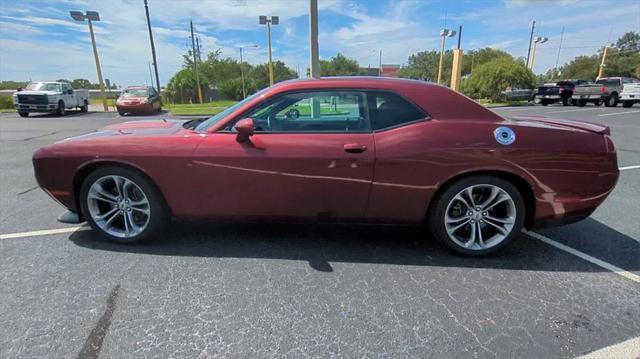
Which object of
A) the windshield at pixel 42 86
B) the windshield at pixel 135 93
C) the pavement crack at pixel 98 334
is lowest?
the pavement crack at pixel 98 334

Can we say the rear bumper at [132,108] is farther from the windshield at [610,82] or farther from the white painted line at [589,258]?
the windshield at [610,82]

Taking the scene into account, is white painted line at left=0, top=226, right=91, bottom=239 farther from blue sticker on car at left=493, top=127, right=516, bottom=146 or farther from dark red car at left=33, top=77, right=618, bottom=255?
blue sticker on car at left=493, top=127, right=516, bottom=146

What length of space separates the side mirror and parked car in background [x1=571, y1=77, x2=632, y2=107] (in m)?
26.5

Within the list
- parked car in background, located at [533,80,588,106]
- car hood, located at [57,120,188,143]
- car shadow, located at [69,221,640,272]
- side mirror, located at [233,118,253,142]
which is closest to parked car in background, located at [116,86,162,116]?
car hood, located at [57,120,188,143]

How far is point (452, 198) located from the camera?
2.71 m

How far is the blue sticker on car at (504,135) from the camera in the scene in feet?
8.48

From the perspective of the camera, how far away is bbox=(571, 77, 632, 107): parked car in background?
68.4 ft

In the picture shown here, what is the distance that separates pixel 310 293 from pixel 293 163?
999 mm

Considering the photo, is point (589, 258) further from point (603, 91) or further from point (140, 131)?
point (603, 91)

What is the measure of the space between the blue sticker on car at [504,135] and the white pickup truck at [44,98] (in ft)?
70.3

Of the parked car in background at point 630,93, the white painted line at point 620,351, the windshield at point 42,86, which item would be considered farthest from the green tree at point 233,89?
the white painted line at point 620,351

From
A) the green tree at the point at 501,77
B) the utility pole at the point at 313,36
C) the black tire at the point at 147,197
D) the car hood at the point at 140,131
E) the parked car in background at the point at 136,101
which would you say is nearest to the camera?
the black tire at the point at 147,197

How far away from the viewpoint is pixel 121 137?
2854 millimetres

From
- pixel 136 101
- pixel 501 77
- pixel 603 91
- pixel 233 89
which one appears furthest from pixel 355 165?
pixel 233 89
